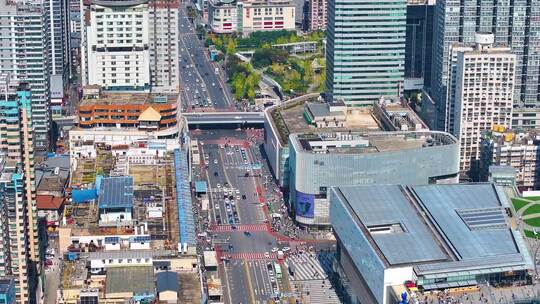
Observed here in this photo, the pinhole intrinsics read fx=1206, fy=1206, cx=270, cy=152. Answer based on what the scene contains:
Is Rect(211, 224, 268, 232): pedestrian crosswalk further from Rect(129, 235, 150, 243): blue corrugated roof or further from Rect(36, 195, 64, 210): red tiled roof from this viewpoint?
Rect(129, 235, 150, 243): blue corrugated roof

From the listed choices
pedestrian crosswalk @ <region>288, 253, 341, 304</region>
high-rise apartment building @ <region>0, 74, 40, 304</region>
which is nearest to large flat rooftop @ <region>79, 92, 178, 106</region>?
high-rise apartment building @ <region>0, 74, 40, 304</region>

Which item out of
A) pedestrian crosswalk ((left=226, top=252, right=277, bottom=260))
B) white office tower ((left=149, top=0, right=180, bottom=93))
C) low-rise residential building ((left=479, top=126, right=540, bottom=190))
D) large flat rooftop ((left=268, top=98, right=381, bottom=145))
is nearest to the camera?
pedestrian crosswalk ((left=226, top=252, right=277, bottom=260))

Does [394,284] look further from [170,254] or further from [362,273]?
[170,254]

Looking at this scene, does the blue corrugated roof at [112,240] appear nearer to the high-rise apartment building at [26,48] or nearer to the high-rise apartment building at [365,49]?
the high-rise apartment building at [26,48]

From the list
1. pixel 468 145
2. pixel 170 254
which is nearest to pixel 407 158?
pixel 468 145

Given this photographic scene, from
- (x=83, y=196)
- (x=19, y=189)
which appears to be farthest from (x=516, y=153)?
(x=19, y=189)

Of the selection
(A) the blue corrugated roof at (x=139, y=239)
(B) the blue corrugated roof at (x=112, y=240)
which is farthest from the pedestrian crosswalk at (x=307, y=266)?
(B) the blue corrugated roof at (x=112, y=240)
